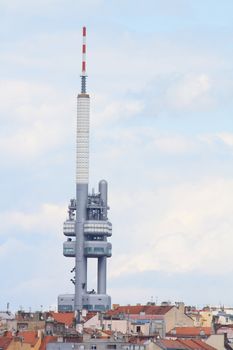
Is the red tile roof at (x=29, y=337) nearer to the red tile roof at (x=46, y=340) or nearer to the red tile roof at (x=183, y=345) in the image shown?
the red tile roof at (x=46, y=340)

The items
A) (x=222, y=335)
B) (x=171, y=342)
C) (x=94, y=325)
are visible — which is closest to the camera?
(x=171, y=342)

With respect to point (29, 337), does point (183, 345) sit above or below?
above

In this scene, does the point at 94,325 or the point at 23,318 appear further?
the point at 94,325

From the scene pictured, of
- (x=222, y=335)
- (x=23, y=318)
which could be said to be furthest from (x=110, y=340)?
(x=23, y=318)

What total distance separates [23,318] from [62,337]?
50.8 m

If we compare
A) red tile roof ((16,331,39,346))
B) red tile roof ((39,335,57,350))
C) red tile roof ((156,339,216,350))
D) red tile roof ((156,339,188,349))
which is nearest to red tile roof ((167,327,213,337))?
red tile roof ((156,339,216,350))

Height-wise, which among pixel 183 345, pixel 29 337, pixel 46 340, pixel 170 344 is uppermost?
pixel 183 345

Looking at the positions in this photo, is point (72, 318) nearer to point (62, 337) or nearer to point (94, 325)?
point (94, 325)

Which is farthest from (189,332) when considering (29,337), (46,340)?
(46,340)

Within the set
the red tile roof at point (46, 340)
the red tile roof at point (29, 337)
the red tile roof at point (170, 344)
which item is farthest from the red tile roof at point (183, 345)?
the red tile roof at point (46, 340)

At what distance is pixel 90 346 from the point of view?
122 metres

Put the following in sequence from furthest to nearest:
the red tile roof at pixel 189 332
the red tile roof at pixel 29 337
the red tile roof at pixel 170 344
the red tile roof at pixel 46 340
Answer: the red tile roof at pixel 189 332
the red tile roof at pixel 170 344
the red tile roof at pixel 29 337
the red tile roof at pixel 46 340

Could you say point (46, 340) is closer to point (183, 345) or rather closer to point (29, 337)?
point (29, 337)

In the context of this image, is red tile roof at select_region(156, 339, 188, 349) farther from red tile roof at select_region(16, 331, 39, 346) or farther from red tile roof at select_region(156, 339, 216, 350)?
red tile roof at select_region(16, 331, 39, 346)
